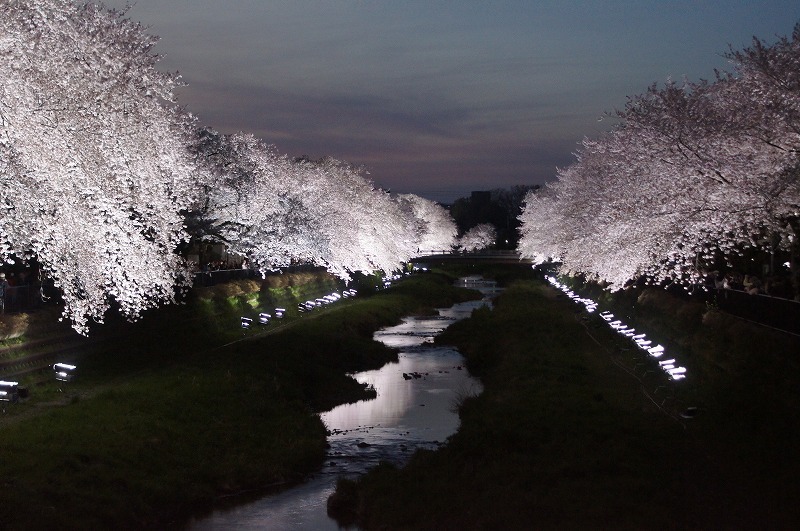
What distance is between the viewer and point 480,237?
164m

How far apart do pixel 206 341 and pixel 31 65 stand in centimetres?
2223

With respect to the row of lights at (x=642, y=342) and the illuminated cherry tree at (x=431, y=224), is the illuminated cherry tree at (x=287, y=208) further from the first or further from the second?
the illuminated cherry tree at (x=431, y=224)

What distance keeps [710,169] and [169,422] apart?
1533 centimetres

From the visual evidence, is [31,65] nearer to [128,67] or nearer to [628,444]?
[128,67]

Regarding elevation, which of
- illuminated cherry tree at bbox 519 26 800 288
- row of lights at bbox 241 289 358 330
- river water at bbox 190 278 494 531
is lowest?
river water at bbox 190 278 494 531

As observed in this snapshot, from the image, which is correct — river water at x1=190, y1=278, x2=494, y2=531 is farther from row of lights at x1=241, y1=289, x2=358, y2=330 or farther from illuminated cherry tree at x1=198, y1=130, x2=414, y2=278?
illuminated cherry tree at x1=198, y1=130, x2=414, y2=278

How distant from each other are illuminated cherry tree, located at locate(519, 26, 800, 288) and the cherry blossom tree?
438ft

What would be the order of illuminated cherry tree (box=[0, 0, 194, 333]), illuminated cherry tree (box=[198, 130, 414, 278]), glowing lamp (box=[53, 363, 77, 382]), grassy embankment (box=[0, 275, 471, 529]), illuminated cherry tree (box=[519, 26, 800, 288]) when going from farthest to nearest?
1. illuminated cherry tree (box=[198, 130, 414, 278])
2. glowing lamp (box=[53, 363, 77, 382])
3. illuminated cherry tree (box=[519, 26, 800, 288])
4. grassy embankment (box=[0, 275, 471, 529])
5. illuminated cherry tree (box=[0, 0, 194, 333])

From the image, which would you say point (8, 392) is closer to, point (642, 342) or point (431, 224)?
point (642, 342)

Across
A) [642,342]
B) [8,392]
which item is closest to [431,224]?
[642,342]

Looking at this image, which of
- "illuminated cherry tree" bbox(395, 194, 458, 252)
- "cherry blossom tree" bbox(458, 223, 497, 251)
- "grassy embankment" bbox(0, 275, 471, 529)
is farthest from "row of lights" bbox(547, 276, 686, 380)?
"cherry blossom tree" bbox(458, 223, 497, 251)

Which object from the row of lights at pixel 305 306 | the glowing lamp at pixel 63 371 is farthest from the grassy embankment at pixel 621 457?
the row of lights at pixel 305 306

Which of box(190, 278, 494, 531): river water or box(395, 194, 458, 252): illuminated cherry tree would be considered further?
box(395, 194, 458, 252): illuminated cherry tree

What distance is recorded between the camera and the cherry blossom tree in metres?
163
